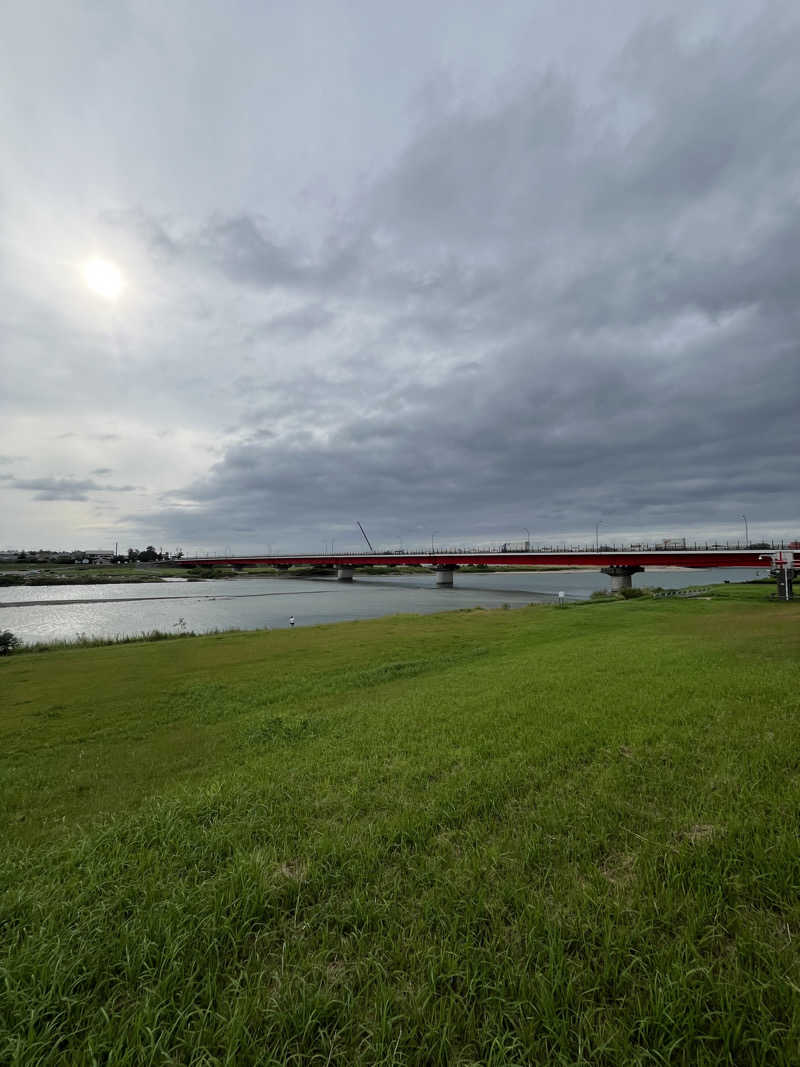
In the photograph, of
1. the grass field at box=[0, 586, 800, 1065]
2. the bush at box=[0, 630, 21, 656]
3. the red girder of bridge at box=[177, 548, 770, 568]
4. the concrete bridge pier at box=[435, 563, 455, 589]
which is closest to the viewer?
the grass field at box=[0, 586, 800, 1065]

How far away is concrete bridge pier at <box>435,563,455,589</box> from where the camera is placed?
10644 cm

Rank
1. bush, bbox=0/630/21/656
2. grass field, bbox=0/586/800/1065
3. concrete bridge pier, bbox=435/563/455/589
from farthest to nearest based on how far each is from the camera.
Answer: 1. concrete bridge pier, bbox=435/563/455/589
2. bush, bbox=0/630/21/656
3. grass field, bbox=0/586/800/1065

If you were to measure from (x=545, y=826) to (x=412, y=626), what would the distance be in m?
26.1

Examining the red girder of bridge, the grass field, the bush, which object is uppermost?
the red girder of bridge

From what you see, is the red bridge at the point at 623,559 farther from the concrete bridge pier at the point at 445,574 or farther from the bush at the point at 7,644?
the bush at the point at 7,644

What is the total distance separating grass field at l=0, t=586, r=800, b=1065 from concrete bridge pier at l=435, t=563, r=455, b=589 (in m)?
97.9

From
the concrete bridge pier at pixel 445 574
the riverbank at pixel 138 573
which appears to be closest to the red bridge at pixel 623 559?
the concrete bridge pier at pixel 445 574

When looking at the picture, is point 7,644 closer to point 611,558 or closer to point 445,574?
point 611,558

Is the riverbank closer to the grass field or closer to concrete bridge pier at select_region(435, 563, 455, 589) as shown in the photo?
concrete bridge pier at select_region(435, 563, 455, 589)

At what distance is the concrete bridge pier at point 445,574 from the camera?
10644 cm

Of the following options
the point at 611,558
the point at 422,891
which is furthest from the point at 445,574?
the point at 422,891

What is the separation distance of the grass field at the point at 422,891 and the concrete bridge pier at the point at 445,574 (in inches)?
3854

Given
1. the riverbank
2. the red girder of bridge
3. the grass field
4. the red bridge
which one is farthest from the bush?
the riverbank

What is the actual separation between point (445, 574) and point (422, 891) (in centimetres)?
10656
